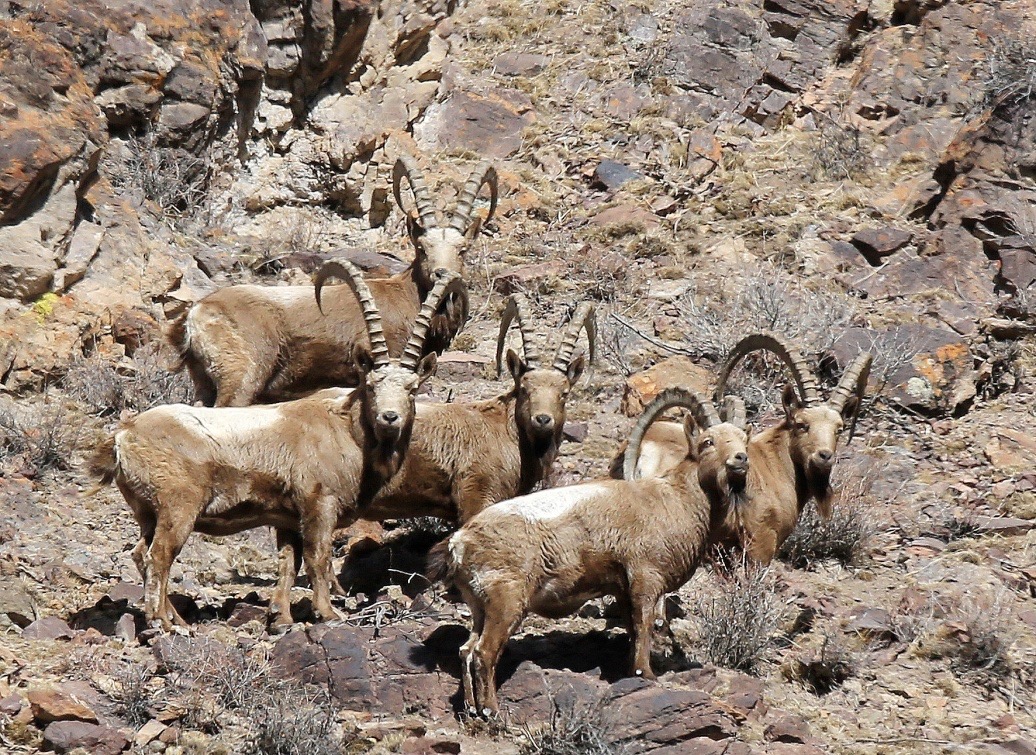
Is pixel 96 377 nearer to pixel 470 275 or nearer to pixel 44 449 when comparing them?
pixel 44 449

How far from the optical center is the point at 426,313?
11.3m

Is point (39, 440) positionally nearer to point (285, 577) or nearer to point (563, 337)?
point (285, 577)

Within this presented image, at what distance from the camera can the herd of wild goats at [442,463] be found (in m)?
8.90

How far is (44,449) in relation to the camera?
1226cm

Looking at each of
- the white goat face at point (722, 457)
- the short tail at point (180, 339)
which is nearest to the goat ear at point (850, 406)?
the white goat face at point (722, 457)

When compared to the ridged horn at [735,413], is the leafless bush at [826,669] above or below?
below

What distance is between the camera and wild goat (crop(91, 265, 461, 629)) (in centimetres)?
950

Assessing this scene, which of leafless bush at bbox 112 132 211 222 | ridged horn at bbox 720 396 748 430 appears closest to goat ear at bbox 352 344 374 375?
ridged horn at bbox 720 396 748 430

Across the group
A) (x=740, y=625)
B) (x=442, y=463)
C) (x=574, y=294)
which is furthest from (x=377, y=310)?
(x=574, y=294)

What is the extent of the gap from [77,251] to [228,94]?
3.39 metres

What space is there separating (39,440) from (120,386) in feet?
4.15

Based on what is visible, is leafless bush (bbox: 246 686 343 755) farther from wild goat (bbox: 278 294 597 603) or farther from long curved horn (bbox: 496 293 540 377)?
long curved horn (bbox: 496 293 540 377)

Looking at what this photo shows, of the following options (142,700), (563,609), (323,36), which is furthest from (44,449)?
(323,36)

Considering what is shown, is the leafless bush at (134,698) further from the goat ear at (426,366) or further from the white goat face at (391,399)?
the goat ear at (426,366)
